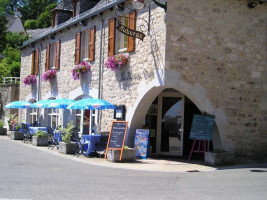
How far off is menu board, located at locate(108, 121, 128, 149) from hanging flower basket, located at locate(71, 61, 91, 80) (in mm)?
4780

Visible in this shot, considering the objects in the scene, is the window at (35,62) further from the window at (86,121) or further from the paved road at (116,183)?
the paved road at (116,183)

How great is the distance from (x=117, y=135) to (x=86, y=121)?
5338mm

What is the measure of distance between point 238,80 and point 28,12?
4862 cm

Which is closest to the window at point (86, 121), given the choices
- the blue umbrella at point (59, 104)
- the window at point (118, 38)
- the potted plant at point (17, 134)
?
the blue umbrella at point (59, 104)

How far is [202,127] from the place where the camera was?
40.4ft

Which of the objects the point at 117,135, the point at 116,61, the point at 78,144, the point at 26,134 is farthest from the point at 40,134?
the point at 117,135

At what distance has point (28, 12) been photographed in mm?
56344

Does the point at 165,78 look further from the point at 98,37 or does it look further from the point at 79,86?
the point at 79,86

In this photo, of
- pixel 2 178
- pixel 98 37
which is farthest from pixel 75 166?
pixel 98 37

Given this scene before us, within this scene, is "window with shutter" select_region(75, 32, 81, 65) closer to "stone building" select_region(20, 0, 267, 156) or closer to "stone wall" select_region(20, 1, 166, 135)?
"stone wall" select_region(20, 1, 166, 135)

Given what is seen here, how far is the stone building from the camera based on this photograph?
485 inches

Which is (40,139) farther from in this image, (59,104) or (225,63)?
(225,63)

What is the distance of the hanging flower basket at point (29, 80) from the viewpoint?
23136 millimetres

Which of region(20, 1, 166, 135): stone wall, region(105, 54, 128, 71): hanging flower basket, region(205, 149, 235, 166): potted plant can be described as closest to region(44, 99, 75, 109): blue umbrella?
region(20, 1, 166, 135): stone wall
